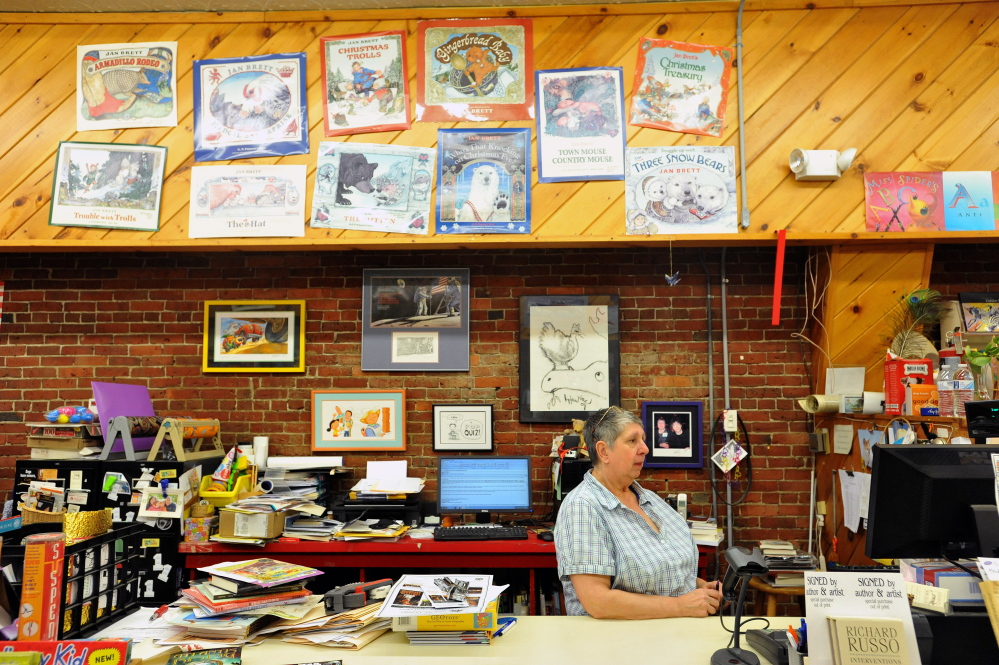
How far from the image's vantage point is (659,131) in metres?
3.75

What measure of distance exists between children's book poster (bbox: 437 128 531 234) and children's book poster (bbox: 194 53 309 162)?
0.80 meters

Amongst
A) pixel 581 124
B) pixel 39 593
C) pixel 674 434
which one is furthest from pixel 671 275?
pixel 39 593

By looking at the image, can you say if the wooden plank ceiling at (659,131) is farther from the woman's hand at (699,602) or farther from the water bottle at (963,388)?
the woman's hand at (699,602)

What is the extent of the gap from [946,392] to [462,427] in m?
2.39

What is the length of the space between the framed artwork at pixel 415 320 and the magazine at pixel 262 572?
1.97m

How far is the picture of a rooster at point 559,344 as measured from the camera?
13.5ft

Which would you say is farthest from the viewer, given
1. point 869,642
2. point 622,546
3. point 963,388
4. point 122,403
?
point 122,403

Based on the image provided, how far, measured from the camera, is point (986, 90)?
11.9ft

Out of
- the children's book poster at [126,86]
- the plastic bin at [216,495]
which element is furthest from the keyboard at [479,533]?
the children's book poster at [126,86]

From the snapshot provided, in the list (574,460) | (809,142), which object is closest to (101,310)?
(574,460)

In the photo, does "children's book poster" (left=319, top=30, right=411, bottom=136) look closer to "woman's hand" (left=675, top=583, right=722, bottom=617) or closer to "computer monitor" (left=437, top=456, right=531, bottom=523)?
"computer monitor" (left=437, top=456, right=531, bottom=523)


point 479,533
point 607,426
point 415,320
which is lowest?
point 479,533

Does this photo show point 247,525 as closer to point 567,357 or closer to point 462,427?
point 462,427

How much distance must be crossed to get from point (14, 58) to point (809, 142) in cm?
432
